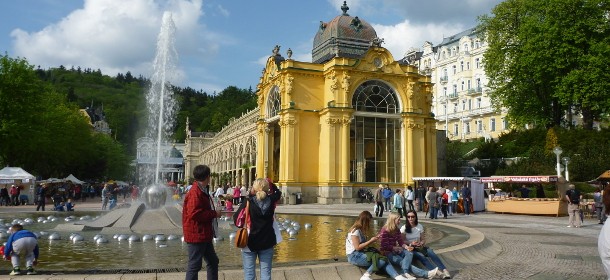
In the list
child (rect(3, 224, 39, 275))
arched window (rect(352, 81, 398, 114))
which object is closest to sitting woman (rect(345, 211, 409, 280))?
child (rect(3, 224, 39, 275))

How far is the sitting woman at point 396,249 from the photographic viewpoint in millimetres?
8969

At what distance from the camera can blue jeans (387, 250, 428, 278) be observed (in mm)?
8938

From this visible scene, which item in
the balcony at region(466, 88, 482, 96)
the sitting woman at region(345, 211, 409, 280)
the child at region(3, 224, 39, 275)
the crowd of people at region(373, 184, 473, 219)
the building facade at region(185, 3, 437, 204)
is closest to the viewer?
the child at region(3, 224, 39, 275)

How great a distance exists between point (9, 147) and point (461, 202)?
3707 cm

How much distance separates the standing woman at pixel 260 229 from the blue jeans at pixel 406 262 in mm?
3148

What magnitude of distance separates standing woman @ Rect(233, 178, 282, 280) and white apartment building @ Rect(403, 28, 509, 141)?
78666 millimetres

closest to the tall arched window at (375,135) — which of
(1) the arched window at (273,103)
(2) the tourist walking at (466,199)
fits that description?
(1) the arched window at (273,103)

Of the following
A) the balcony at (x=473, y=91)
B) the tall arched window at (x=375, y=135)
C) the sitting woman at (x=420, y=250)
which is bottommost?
the sitting woman at (x=420, y=250)

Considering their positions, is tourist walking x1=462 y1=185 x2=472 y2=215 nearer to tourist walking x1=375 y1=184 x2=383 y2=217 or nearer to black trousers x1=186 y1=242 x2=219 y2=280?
tourist walking x1=375 y1=184 x2=383 y2=217

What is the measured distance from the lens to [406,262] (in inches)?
352

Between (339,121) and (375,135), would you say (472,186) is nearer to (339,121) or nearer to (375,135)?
(339,121)

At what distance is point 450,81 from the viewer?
3720 inches

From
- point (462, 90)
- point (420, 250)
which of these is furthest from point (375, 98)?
point (462, 90)

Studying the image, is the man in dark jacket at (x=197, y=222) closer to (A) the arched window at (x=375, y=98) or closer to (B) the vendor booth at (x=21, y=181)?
(A) the arched window at (x=375, y=98)
